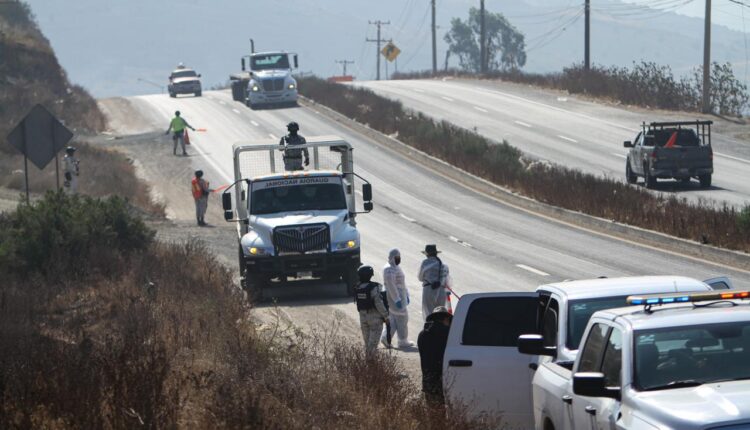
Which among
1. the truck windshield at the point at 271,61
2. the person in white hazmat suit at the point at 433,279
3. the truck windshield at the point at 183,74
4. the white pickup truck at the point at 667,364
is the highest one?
the white pickup truck at the point at 667,364

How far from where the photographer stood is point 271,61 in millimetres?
62438

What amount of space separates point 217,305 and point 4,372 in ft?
26.0

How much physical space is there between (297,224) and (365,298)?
23.3 ft

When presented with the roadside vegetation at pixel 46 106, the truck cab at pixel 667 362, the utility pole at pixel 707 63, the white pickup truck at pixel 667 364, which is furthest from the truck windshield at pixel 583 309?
the utility pole at pixel 707 63

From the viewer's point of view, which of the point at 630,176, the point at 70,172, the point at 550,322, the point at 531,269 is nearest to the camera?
the point at 550,322

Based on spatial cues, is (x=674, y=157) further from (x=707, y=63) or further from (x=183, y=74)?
(x=183, y=74)

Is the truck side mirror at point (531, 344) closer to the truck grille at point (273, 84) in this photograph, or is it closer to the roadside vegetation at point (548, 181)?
the roadside vegetation at point (548, 181)

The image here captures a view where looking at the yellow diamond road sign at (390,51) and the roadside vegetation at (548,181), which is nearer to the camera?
the roadside vegetation at (548,181)

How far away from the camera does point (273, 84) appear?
6231 cm

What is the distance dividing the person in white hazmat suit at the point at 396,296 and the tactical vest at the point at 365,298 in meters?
1.75

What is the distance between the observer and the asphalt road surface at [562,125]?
41.3 m

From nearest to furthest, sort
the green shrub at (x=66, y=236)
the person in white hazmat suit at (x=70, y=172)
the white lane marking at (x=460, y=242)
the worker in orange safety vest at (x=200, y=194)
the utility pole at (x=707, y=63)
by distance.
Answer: the green shrub at (x=66, y=236) < the white lane marking at (x=460, y=242) < the worker in orange safety vest at (x=200, y=194) < the person in white hazmat suit at (x=70, y=172) < the utility pole at (x=707, y=63)

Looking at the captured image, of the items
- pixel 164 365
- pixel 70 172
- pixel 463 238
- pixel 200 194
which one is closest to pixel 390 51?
pixel 70 172

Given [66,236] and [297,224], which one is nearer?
[297,224]
